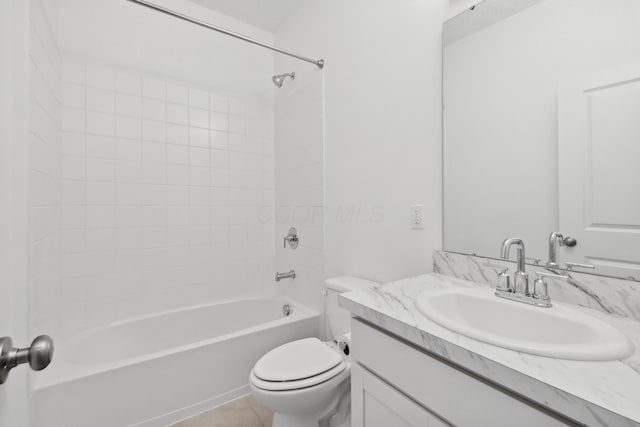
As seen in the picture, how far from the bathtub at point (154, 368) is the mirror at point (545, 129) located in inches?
50.3

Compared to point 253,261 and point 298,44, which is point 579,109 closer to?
point 298,44

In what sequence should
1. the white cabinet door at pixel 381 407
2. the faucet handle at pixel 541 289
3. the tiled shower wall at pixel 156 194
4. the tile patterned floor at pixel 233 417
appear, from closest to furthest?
the white cabinet door at pixel 381 407
the faucet handle at pixel 541 289
the tile patterned floor at pixel 233 417
the tiled shower wall at pixel 156 194

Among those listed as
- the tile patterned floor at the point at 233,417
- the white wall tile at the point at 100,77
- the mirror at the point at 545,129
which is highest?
the white wall tile at the point at 100,77

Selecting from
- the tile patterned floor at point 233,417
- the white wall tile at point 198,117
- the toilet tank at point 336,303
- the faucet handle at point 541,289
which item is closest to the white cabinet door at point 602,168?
the faucet handle at point 541,289

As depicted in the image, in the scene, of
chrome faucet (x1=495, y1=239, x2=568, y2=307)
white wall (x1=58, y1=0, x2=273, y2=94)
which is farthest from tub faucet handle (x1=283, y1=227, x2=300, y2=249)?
chrome faucet (x1=495, y1=239, x2=568, y2=307)

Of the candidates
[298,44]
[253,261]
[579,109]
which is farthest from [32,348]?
[298,44]

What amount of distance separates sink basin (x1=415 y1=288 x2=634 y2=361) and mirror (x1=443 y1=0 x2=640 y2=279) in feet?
0.76

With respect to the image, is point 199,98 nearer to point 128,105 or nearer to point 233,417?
point 128,105

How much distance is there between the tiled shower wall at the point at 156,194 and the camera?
5.69 ft

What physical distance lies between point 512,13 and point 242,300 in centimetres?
234

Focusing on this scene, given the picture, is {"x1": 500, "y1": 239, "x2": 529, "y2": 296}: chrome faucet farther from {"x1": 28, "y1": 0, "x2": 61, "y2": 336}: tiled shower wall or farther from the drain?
{"x1": 28, "y1": 0, "x2": 61, "y2": 336}: tiled shower wall

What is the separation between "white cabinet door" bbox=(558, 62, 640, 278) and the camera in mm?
794

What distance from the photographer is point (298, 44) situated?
7.13 feet

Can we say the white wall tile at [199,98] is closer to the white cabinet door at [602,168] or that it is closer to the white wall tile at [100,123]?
the white wall tile at [100,123]
